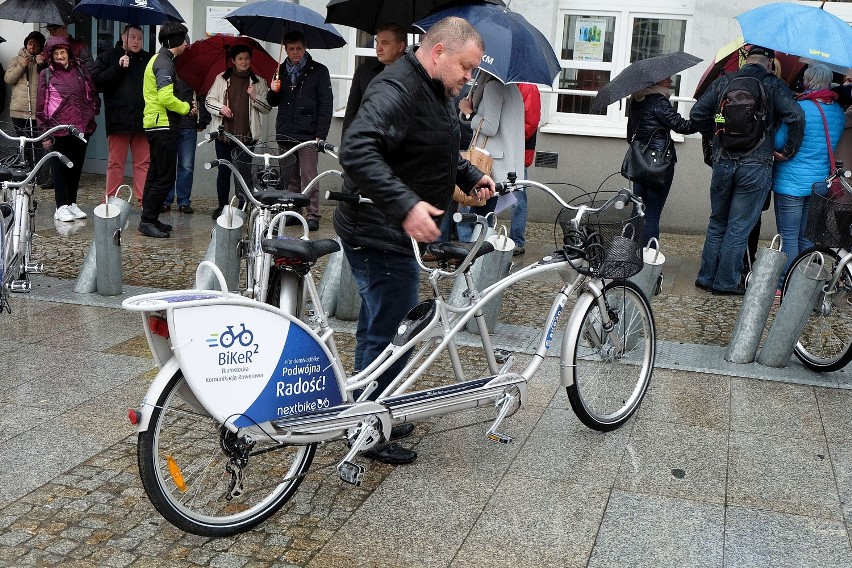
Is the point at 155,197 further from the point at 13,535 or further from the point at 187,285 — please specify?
the point at 13,535

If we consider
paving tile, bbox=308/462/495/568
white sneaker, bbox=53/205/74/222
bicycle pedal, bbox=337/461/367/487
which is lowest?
paving tile, bbox=308/462/495/568

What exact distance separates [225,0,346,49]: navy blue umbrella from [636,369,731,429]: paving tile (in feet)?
16.3

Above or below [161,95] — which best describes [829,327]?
below

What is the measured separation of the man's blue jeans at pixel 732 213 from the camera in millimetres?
8406

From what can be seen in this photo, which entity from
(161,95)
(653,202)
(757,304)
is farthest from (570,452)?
(161,95)

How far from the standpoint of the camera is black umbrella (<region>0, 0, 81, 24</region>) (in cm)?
1062

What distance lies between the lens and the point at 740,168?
8.42m

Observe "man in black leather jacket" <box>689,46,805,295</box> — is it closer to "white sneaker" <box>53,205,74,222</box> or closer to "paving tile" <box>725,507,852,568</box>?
"paving tile" <box>725,507,852,568</box>

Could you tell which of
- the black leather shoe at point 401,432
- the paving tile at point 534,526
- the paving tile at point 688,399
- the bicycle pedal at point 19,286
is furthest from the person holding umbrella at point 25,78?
the paving tile at point 534,526

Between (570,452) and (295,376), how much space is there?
1599 millimetres

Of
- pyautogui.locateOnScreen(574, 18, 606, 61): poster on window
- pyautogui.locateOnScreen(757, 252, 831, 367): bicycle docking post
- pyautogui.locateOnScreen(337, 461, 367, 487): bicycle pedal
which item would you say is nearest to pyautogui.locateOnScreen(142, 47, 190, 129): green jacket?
pyautogui.locateOnScreen(574, 18, 606, 61): poster on window

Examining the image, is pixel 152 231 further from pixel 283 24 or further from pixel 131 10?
pixel 283 24

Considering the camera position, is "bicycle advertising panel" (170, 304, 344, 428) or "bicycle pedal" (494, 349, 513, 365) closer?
"bicycle advertising panel" (170, 304, 344, 428)

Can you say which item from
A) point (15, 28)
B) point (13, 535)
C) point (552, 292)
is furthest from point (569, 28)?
point (13, 535)
